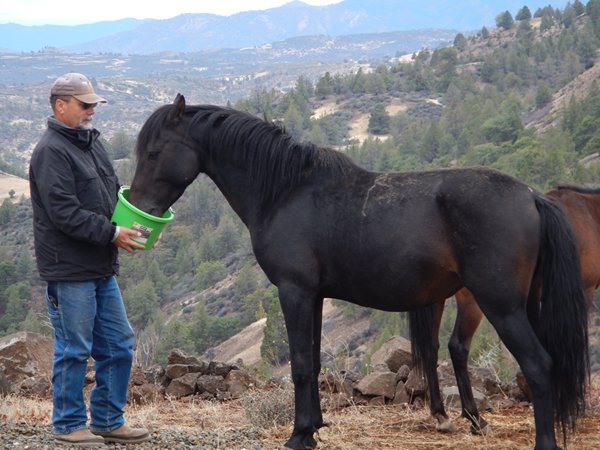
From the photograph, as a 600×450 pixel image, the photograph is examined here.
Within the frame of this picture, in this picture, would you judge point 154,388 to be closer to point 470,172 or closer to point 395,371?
point 395,371

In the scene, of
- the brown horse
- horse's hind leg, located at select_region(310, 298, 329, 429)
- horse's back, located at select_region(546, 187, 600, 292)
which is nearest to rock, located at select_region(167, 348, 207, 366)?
the brown horse

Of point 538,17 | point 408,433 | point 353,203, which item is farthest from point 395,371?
point 538,17

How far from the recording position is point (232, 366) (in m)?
8.57

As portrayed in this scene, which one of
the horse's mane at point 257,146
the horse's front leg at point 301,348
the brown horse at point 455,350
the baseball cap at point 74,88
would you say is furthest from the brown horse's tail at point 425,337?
the baseball cap at point 74,88

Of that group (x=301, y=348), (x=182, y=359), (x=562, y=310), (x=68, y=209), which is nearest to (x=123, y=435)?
(x=301, y=348)

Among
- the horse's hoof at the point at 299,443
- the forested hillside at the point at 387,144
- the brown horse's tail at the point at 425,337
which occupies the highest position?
the brown horse's tail at the point at 425,337

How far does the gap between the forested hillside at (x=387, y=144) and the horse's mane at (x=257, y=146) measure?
16.6m

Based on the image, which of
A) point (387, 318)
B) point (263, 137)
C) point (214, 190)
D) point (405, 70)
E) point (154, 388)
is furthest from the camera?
point (405, 70)

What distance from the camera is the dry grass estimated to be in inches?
215

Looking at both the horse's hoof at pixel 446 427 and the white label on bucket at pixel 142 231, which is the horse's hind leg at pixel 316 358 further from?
the white label on bucket at pixel 142 231

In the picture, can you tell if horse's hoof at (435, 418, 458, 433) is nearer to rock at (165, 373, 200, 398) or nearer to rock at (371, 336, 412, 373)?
rock at (371, 336, 412, 373)

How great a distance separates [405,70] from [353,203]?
3772 inches

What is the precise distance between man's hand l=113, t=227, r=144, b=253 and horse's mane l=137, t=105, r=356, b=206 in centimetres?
62

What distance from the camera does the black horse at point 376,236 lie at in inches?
186
